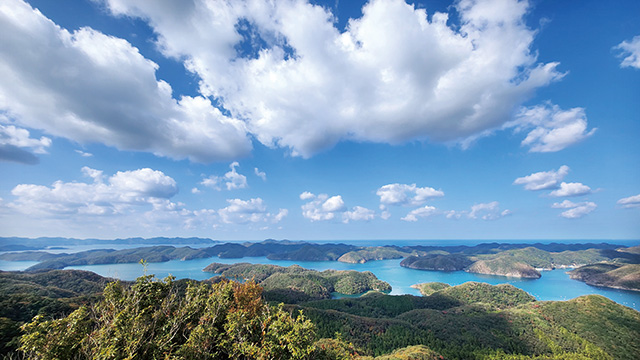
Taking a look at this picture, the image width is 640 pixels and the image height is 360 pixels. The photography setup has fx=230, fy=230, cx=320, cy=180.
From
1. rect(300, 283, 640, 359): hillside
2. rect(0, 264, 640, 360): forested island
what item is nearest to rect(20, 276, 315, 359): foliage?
rect(0, 264, 640, 360): forested island

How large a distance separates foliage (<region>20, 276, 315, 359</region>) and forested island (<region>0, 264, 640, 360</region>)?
70 millimetres

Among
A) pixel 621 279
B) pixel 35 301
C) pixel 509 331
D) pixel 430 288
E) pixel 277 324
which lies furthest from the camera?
pixel 621 279

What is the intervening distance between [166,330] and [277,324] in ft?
22.7

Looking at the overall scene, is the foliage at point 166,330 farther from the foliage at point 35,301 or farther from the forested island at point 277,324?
the foliage at point 35,301

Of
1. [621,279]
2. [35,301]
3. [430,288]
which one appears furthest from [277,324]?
[621,279]

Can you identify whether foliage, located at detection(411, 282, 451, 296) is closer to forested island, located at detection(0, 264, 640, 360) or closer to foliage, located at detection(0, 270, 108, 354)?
forested island, located at detection(0, 264, 640, 360)

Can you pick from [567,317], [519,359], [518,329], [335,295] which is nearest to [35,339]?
[519,359]

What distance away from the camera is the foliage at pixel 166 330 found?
437 inches

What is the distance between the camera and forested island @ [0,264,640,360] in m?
12.2

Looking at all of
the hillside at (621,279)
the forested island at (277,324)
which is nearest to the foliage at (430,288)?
the forested island at (277,324)

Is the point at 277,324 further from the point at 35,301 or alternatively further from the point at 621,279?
the point at 621,279

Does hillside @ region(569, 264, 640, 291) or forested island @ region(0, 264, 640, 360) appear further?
hillside @ region(569, 264, 640, 291)

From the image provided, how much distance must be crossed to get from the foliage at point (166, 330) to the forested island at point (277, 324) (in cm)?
7

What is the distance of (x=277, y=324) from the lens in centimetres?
1638
